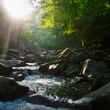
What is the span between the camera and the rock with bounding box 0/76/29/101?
9.78m

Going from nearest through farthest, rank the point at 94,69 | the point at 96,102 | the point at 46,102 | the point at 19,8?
the point at 96,102, the point at 46,102, the point at 94,69, the point at 19,8

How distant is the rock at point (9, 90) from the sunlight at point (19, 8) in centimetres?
2796

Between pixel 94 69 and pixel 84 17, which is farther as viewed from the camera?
pixel 84 17

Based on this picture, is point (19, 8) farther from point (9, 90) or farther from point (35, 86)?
point (9, 90)

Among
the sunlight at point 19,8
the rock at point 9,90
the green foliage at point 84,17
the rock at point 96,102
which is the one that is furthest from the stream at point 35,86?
the sunlight at point 19,8

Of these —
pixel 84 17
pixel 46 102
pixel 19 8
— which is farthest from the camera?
pixel 19 8

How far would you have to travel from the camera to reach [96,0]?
27438mm

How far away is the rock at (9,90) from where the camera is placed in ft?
32.1

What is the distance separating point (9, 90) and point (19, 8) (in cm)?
3188

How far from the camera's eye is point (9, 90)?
9930 millimetres

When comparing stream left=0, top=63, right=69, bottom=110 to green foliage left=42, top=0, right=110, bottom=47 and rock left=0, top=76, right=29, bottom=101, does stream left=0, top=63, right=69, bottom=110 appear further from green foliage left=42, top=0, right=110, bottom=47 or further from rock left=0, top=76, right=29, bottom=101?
green foliage left=42, top=0, right=110, bottom=47

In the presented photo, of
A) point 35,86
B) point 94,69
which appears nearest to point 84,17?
point 94,69

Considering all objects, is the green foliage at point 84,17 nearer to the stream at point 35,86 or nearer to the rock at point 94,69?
the rock at point 94,69

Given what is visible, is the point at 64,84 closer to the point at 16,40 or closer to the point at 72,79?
the point at 72,79
